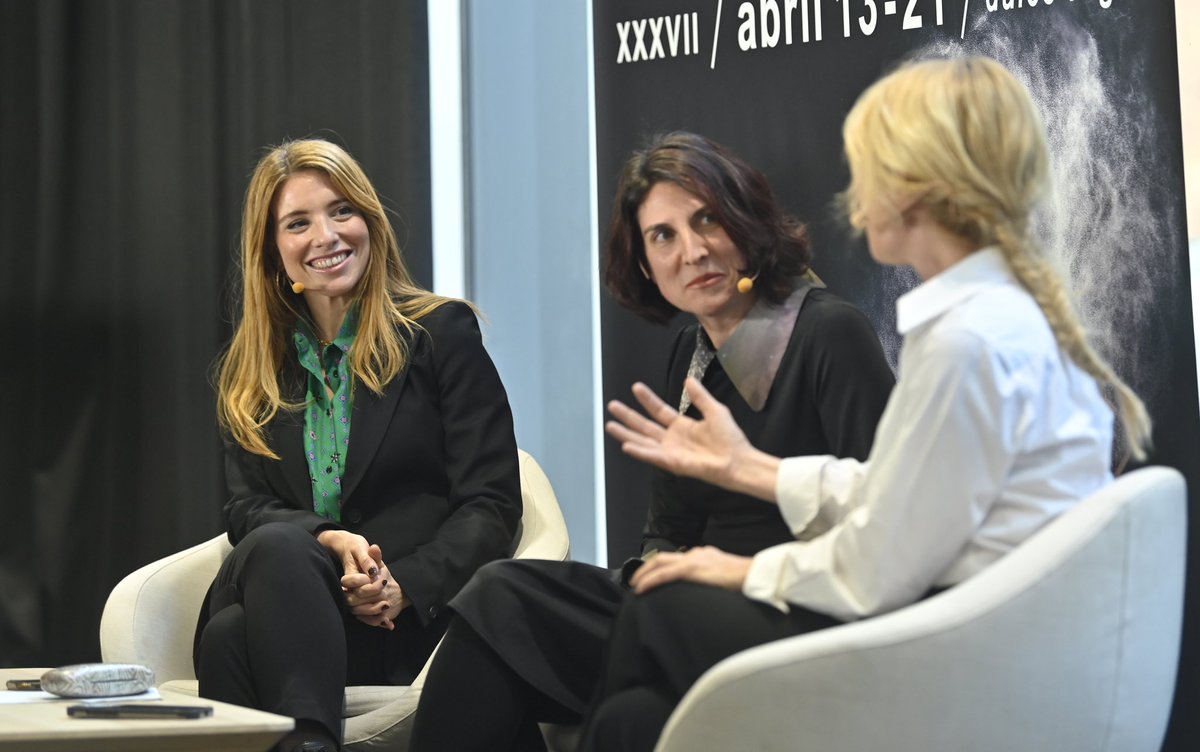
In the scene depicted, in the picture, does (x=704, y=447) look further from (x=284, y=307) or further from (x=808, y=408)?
(x=284, y=307)

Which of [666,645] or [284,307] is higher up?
[284,307]

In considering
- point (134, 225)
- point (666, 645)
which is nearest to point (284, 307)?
point (134, 225)

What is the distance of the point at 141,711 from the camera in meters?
1.76

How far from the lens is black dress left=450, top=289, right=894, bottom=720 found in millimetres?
2186

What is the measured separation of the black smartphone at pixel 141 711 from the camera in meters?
1.75

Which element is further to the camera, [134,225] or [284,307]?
[134,225]

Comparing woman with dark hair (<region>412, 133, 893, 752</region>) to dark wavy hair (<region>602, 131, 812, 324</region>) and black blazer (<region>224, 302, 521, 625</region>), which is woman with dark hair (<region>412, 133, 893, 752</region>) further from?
black blazer (<region>224, 302, 521, 625</region>)

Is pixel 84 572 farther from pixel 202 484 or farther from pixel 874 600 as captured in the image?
pixel 874 600

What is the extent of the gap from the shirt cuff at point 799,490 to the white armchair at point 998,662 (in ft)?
0.95

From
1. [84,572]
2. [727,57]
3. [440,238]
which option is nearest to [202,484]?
[84,572]

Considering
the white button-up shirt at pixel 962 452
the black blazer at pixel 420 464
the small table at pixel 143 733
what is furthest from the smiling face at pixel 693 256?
the small table at pixel 143 733

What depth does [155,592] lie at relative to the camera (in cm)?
280

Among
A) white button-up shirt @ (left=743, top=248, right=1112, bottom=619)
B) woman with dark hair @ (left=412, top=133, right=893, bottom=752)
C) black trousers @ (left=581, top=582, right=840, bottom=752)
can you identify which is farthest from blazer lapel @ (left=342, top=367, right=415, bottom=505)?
white button-up shirt @ (left=743, top=248, right=1112, bottom=619)

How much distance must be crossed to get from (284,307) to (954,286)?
1843 mm
